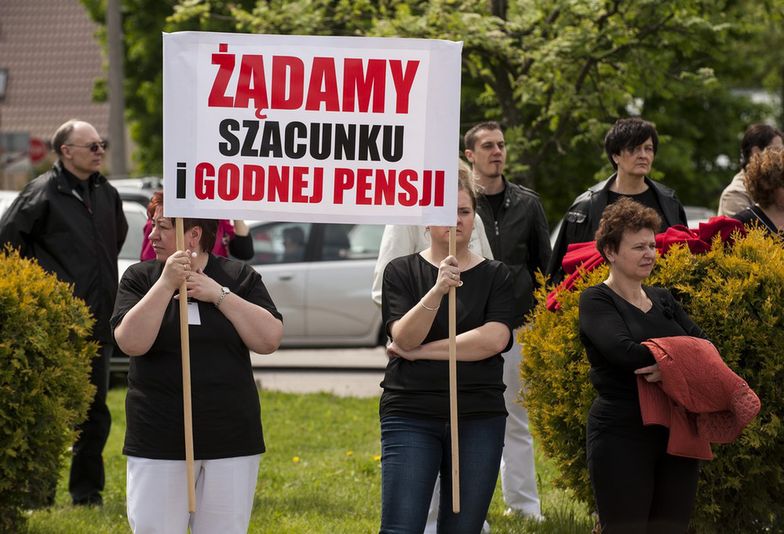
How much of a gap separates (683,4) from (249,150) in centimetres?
583

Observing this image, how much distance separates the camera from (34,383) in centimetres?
623

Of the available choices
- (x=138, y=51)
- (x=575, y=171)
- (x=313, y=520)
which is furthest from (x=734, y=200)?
(x=138, y=51)

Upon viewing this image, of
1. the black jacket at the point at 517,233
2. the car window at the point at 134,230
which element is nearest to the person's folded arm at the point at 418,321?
the black jacket at the point at 517,233

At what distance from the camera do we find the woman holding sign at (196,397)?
4.95 m

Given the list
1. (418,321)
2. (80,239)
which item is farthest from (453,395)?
(80,239)

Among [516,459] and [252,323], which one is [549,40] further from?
[252,323]

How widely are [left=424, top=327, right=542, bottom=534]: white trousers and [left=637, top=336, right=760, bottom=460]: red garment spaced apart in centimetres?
196

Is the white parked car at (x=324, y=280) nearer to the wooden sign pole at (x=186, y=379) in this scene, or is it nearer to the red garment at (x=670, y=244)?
the red garment at (x=670, y=244)

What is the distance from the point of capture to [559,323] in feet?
20.1

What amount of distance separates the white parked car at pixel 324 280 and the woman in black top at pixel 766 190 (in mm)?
7685

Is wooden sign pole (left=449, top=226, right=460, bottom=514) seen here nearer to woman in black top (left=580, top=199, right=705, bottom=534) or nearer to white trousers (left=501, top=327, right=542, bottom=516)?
woman in black top (left=580, top=199, right=705, bottom=534)

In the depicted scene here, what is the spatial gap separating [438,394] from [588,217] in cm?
213

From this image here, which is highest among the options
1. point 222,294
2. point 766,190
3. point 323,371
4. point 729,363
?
point 766,190

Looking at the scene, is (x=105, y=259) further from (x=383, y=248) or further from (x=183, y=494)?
(x=183, y=494)
